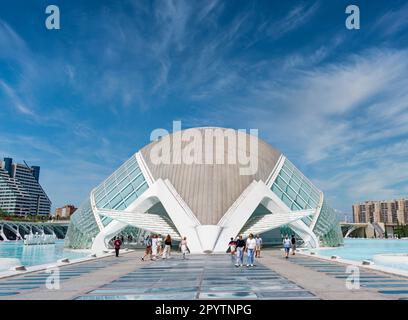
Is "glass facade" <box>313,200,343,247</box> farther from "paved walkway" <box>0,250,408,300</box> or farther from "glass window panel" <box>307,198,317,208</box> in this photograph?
"paved walkway" <box>0,250,408,300</box>

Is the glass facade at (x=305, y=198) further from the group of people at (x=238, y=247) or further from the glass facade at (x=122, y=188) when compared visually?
the glass facade at (x=122, y=188)

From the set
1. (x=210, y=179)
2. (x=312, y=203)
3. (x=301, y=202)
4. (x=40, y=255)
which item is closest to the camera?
(x=40, y=255)

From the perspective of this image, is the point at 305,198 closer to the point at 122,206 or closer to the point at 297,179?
the point at 297,179

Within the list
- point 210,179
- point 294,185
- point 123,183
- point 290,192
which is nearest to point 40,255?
point 123,183

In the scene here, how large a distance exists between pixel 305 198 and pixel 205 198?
998 centimetres

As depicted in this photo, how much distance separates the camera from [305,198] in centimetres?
3341

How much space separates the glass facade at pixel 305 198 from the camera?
31.6m
